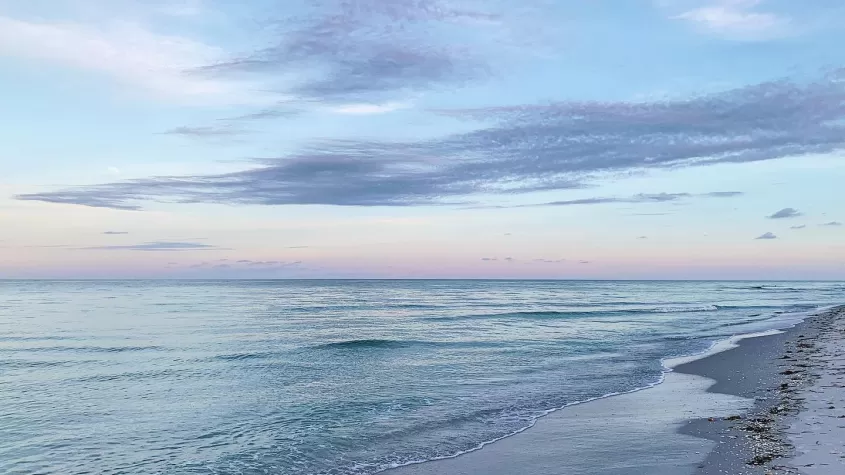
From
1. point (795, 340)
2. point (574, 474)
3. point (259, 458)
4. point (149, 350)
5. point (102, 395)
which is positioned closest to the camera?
point (574, 474)

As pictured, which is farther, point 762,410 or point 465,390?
point 465,390

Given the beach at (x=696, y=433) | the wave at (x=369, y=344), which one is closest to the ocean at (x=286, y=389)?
the wave at (x=369, y=344)

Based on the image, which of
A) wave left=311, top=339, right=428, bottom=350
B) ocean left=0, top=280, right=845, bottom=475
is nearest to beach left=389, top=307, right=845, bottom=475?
ocean left=0, top=280, right=845, bottom=475

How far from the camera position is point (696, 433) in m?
12.2

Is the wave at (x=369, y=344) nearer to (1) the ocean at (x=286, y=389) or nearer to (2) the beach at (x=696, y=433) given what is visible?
(1) the ocean at (x=286, y=389)

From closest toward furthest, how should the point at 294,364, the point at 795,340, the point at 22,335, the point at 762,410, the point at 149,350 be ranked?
the point at 762,410
the point at 294,364
the point at 149,350
the point at 795,340
the point at 22,335

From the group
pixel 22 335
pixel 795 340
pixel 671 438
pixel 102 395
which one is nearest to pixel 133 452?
pixel 102 395

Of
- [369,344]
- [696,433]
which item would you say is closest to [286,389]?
[696,433]

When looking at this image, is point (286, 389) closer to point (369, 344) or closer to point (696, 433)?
point (696, 433)

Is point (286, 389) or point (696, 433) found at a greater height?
point (696, 433)

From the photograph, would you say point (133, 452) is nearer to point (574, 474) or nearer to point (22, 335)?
point (574, 474)

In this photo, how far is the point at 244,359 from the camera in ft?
80.4

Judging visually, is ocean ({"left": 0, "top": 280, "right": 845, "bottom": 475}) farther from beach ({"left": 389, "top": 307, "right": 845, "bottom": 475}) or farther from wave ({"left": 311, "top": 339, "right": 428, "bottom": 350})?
beach ({"left": 389, "top": 307, "right": 845, "bottom": 475})

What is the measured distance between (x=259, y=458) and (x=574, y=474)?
6.14 m
